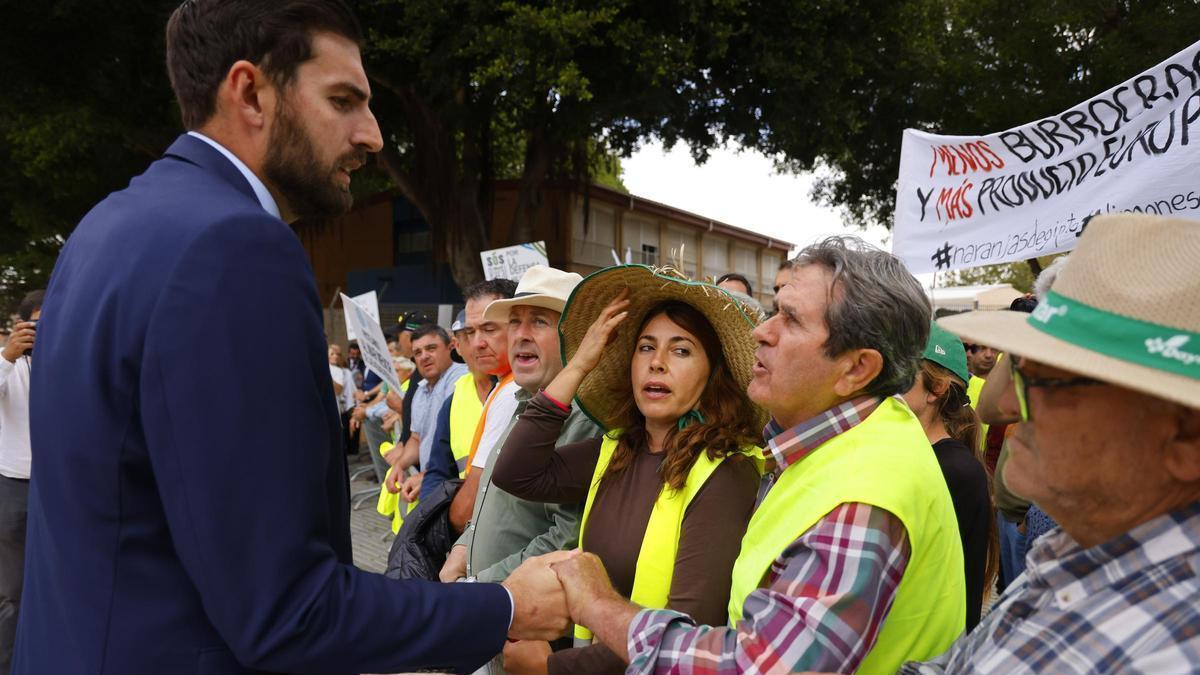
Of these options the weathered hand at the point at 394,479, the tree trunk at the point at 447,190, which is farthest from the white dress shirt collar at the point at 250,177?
the tree trunk at the point at 447,190

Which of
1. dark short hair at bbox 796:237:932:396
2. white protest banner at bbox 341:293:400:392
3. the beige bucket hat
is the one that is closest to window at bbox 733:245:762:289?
white protest banner at bbox 341:293:400:392

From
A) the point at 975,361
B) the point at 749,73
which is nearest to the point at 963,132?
the point at 749,73

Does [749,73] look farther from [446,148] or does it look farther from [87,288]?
[87,288]

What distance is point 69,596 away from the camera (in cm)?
126

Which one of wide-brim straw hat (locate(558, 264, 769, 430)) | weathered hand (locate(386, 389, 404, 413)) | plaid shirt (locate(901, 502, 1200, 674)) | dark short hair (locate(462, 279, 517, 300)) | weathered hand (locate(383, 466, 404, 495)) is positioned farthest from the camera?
weathered hand (locate(386, 389, 404, 413))

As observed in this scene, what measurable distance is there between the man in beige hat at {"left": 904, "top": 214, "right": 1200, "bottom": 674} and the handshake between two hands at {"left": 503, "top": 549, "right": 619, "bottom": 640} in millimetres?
820

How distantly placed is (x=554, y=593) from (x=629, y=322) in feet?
4.24

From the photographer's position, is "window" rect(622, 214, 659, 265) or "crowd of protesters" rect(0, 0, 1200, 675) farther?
"window" rect(622, 214, 659, 265)

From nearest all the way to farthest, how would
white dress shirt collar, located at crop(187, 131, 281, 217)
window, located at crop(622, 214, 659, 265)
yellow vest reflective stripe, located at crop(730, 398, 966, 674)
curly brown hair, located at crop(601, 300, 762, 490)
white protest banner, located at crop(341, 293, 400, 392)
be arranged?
white dress shirt collar, located at crop(187, 131, 281, 217)
yellow vest reflective stripe, located at crop(730, 398, 966, 674)
curly brown hair, located at crop(601, 300, 762, 490)
white protest banner, located at crop(341, 293, 400, 392)
window, located at crop(622, 214, 659, 265)

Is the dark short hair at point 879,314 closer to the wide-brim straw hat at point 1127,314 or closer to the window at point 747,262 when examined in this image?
the wide-brim straw hat at point 1127,314

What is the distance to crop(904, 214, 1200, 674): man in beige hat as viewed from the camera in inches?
43.3

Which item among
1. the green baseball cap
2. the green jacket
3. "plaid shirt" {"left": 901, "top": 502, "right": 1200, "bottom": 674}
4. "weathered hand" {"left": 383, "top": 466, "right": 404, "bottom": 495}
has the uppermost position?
the green baseball cap

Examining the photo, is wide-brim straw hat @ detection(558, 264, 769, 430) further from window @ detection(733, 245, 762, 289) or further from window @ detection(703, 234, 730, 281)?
window @ detection(733, 245, 762, 289)

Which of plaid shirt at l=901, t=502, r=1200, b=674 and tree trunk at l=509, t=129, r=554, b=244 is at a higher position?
tree trunk at l=509, t=129, r=554, b=244
